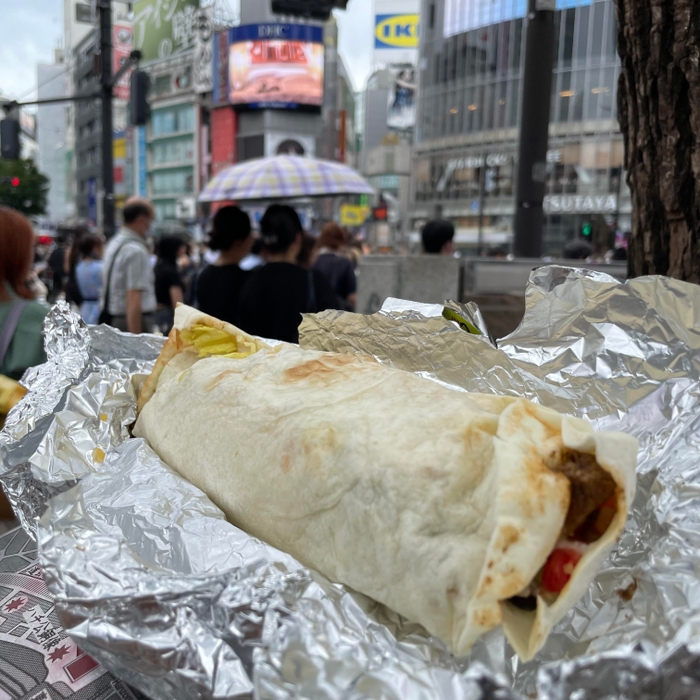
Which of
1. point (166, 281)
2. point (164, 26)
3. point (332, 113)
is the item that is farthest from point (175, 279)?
point (332, 113)

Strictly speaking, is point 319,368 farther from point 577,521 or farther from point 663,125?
point 663,125

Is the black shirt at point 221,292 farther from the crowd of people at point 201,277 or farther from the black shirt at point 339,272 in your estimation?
the black shirt at point 339,272

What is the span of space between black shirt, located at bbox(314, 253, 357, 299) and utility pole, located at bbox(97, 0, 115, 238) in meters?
5.33

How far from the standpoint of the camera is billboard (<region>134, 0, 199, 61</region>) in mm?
35812

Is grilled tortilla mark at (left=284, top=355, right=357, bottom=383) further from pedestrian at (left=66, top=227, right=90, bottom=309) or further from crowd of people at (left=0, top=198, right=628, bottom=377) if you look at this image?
pedestrian at (left=66, top=227, right=90, bottom=309)

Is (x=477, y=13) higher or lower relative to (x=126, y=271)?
higher

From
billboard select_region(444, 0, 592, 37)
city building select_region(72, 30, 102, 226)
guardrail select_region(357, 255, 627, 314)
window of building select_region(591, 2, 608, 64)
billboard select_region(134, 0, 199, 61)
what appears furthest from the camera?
city building select_region(72, 30, 102, 226)

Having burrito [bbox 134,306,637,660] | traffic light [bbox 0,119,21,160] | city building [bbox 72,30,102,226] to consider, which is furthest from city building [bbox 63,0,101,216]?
burrito [bbox 134,306,637,660]

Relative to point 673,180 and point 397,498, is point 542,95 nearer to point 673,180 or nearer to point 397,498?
point 673,180

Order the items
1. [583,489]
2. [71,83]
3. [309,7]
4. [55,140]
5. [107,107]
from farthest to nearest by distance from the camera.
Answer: [55,140]
[71,83]
[107,107]
[309,7]
[583,489]

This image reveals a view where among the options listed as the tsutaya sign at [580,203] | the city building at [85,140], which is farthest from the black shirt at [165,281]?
the city building at [85,140]

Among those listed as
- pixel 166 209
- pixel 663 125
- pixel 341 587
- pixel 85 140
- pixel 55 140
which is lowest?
pixel 341 587

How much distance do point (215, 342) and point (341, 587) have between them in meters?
0.90

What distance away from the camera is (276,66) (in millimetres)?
32188
